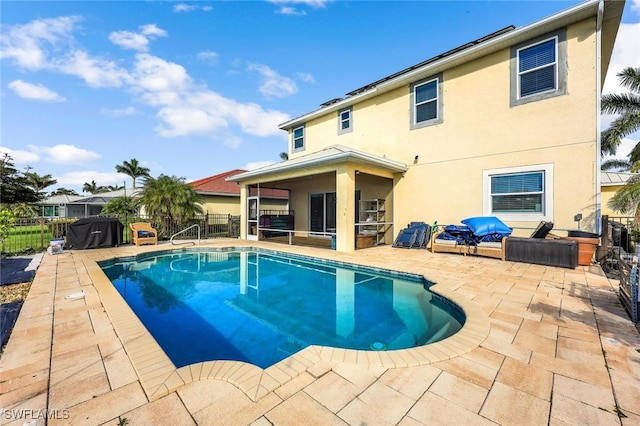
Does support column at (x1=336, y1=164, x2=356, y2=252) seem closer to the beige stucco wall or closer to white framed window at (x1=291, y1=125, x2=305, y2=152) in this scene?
the beige stucco wall

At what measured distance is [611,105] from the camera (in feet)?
42.4

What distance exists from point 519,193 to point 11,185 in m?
25.7

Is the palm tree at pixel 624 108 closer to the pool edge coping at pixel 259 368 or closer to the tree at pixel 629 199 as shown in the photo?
the tree at pixel 629 199

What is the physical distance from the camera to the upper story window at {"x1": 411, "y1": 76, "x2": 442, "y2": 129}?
31.7 feet

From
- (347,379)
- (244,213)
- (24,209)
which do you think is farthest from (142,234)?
(24,209)

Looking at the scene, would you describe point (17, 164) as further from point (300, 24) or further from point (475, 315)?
point (475, 315)

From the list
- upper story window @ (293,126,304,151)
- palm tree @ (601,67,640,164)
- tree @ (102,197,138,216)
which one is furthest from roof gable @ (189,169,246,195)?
palm tree @ (601,67,640,164)

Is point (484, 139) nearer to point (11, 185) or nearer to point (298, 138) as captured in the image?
point (298, 138)

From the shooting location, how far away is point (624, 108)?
12734mm

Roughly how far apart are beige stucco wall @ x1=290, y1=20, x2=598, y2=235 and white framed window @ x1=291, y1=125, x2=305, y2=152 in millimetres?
3584

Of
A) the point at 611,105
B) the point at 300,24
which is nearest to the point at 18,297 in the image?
the point at 300,24

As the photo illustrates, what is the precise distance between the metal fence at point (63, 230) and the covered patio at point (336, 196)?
7.75 feet

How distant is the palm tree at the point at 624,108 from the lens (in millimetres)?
11969

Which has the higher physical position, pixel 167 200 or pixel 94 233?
pixel 167 200
